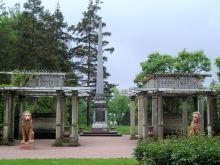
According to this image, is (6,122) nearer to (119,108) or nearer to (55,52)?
(55,52)

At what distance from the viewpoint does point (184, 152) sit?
948 centimetres

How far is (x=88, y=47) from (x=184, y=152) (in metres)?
49.0

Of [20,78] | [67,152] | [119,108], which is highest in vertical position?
[20,78]

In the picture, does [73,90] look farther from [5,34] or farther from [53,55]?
[53,55]

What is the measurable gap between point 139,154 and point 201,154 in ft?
11.5

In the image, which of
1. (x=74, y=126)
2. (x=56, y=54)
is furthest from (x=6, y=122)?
(x=56, y=54)

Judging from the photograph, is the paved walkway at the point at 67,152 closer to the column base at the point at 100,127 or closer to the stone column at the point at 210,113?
the stone column at the point at 210,113

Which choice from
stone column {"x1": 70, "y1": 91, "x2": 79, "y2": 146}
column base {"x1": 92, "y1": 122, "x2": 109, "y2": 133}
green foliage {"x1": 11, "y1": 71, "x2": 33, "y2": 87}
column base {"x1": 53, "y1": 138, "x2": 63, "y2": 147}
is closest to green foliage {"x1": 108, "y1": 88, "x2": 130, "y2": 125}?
column base {"x1": 92, "y1": 122, "x2": 109, "y2": 133}

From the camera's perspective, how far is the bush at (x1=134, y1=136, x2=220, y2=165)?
29.9 ft

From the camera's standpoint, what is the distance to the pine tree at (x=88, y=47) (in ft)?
186

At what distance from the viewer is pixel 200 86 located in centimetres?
2645

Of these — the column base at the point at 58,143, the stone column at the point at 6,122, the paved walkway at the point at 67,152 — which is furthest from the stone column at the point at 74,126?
the stone column at the point at 6,122

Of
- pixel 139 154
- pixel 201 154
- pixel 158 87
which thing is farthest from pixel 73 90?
pixel 201 154

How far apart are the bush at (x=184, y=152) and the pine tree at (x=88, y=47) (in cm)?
4526
